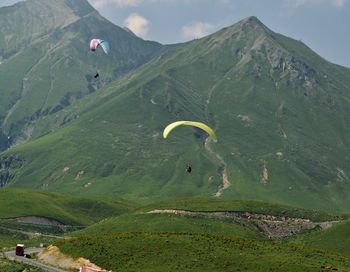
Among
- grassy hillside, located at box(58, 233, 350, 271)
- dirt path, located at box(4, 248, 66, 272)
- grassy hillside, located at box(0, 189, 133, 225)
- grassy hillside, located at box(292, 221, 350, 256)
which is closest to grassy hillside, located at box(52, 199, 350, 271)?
grassy hillside, located at box(58, 233, 350, 271)

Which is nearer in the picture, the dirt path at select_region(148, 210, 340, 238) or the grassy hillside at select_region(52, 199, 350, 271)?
the grassy hillside at select_region(52, 199, 350, 271)

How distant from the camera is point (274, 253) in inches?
3120

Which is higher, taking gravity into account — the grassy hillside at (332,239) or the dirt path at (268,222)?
the dirt path at (268,222)

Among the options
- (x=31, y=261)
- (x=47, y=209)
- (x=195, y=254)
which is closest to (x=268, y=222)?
(x=47, y=209)

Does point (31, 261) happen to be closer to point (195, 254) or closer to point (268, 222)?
point (195, 254)

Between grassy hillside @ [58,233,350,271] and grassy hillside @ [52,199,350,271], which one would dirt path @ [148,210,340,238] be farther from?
grassy hillside @ [58,233,350,271]

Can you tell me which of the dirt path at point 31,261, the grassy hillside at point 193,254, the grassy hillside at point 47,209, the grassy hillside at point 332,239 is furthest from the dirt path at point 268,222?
the dirt path at point 31,261

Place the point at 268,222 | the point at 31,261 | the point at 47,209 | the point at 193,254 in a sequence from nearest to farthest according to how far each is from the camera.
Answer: the point at 193,254
the point at 31,261
the point at 268,222
the point at 47,209

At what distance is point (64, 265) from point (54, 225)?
88507mm

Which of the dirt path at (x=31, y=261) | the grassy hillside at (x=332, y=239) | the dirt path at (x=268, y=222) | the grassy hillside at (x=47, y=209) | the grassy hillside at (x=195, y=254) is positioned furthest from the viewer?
the grassy hillside at (x=47, y=209)

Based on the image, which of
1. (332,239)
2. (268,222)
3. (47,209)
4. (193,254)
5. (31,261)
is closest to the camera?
(193,254)

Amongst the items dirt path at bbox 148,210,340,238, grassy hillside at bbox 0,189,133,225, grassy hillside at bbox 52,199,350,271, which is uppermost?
grassy hillside at bbox 0,189,133,225

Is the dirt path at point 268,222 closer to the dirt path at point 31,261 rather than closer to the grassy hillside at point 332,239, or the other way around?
the grassy hillside at point 332,239

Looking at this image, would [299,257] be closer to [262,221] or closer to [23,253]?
[23,253]
